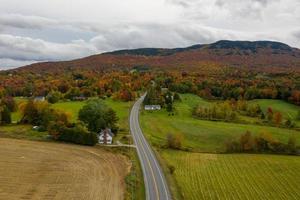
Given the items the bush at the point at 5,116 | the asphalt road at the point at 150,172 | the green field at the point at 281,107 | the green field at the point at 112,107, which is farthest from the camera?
the green field at the point at 281,107

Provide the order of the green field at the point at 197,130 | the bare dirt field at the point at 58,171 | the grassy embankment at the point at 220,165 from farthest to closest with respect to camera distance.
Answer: the green field at the point at 197,130, the grassy embankment at the point at 220,165, the bare dirt field at the point at 58,171

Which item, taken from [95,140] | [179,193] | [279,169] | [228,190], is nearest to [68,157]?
[95,140]

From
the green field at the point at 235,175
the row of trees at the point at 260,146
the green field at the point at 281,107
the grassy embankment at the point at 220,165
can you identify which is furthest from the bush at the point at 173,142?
the green field at the point at 281,107

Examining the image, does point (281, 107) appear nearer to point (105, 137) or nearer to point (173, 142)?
point (173, 142)

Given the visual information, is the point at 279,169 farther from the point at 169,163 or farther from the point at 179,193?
the point at 179,193

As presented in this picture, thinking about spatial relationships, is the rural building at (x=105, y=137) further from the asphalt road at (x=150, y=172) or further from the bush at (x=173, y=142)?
the bush at (x=173, y=142)
